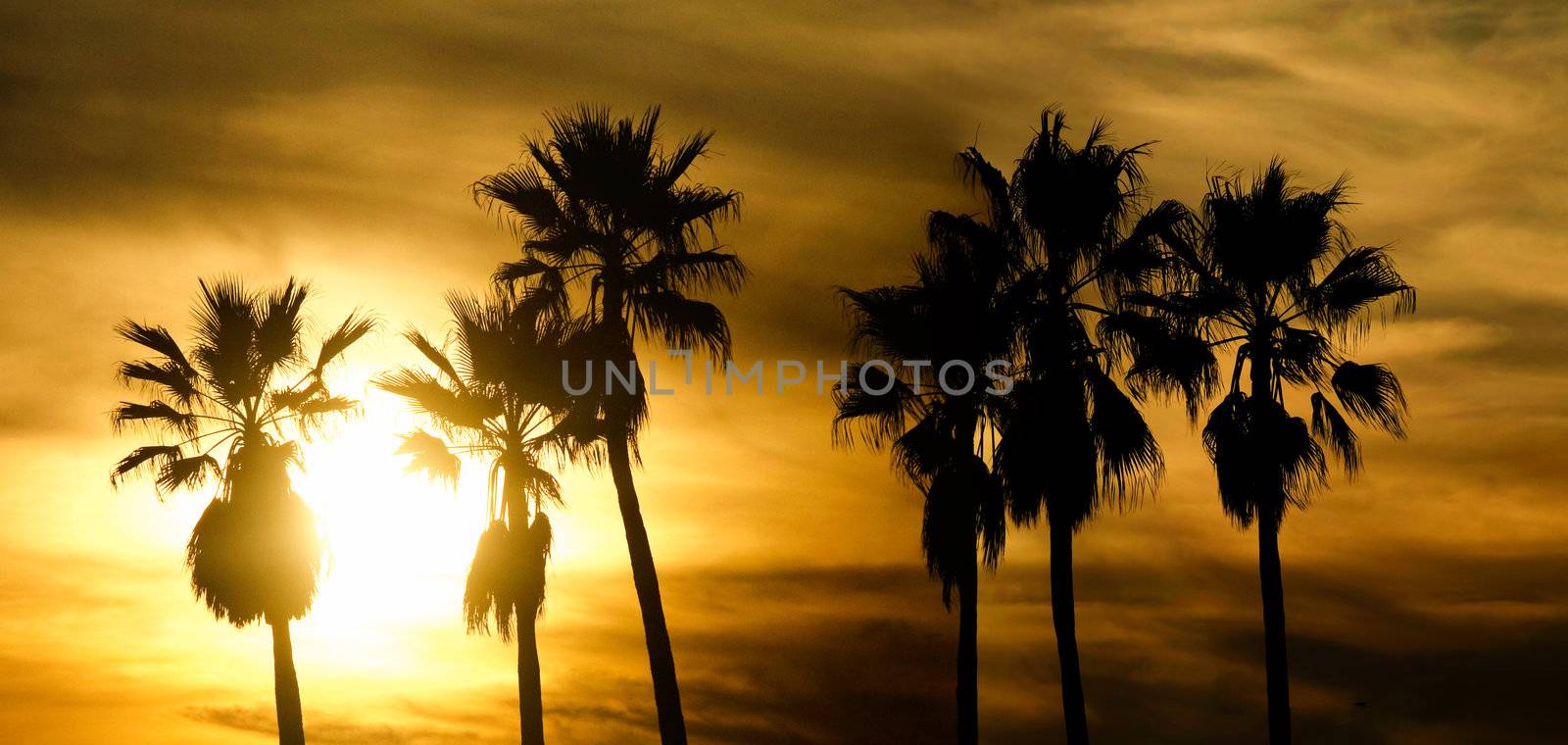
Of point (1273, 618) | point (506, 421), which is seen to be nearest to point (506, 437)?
point (506, 421)

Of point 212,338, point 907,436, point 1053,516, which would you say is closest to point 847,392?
point 907,436

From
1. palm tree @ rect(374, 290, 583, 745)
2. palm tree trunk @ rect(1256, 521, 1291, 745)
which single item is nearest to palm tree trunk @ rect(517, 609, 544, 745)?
palm tree @ rect(374, 290, 583, 745)

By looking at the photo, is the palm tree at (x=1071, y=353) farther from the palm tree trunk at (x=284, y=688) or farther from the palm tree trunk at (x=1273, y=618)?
the palm tree trunk at (x=284, y=688)

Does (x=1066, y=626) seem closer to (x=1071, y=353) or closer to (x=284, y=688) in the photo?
(x=1071, y=353)

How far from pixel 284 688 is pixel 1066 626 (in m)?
19.2

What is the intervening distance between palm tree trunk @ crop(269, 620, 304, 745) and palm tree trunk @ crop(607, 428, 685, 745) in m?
10.7

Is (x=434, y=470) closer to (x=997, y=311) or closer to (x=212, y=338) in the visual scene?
(x=212, y=338)

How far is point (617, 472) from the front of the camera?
3241 cm

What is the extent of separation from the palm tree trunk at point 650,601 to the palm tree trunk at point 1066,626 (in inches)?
306

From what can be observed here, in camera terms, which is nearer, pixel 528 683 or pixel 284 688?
pixel 528 683

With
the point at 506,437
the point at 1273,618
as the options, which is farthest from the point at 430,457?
the point at 1273,618

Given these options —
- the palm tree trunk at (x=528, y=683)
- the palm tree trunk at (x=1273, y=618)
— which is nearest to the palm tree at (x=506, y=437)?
the palm tree trunk at (x=528, y=683)

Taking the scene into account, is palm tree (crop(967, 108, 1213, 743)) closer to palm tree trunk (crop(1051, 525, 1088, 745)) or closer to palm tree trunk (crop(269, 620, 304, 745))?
palm tree trunk (crop(1051, 525, 1088, 745))

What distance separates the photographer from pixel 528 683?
32625mm
